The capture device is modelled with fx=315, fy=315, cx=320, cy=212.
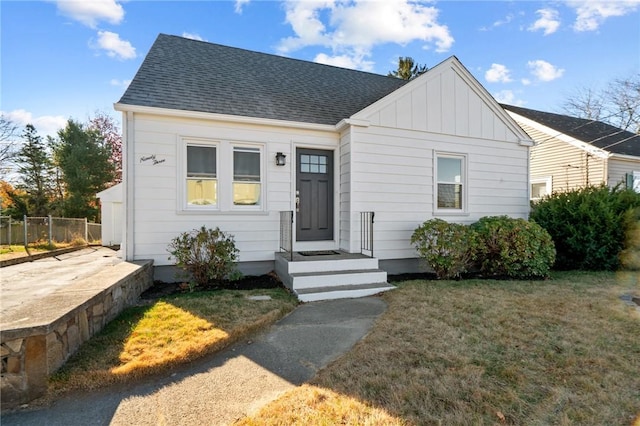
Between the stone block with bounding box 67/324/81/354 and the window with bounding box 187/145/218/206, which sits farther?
the window with bounding box 187/145/218/206

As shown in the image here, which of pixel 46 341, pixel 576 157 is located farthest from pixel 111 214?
pixel 576 157

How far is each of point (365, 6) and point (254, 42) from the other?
Answer: 387 cm

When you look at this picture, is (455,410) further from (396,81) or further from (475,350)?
(396,81)

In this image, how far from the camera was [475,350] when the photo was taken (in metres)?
3.03

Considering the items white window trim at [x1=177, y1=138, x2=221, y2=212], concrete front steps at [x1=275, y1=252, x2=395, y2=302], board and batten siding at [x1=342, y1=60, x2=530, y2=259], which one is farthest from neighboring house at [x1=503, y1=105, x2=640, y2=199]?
white window trim at [x1=177, y1=138, x2=221, y2=212]

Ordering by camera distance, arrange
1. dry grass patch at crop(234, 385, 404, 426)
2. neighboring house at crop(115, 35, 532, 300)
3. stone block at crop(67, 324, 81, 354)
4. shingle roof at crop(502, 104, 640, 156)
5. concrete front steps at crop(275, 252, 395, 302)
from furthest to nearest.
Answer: shingle roof at crop(502, 104, 640, 156) < neighboring house at crop(115, 35, 532, 300) < concrete front steps at crop(275, 252, 395, 302) < stone block at crop(67, 324, 81, 354) < dry grass patch at crop(234, 385, 404, 426)

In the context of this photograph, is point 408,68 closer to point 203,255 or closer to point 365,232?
point 365,232

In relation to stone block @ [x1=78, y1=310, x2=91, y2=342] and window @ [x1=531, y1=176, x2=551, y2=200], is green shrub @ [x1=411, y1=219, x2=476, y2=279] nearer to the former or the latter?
stone block @ [x1=78, y1=310, x2=91, y2=342]

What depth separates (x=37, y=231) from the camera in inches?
420

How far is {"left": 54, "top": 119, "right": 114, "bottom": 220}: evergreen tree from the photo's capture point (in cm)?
1639

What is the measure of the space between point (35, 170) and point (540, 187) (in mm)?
26638

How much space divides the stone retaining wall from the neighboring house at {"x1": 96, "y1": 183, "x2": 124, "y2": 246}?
31.4 ft

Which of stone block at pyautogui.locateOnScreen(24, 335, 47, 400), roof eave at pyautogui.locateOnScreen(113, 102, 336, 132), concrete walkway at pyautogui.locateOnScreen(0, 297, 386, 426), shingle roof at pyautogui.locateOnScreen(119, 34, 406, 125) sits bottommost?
concrete walkway at pyautogui.locateOnScreen(0, 297, 386, 426)

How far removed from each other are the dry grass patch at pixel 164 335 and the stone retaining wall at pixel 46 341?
0.31 feet
